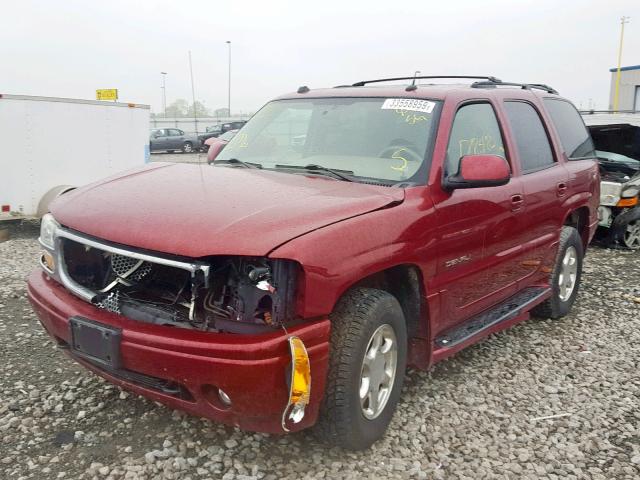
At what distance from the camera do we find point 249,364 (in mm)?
2377

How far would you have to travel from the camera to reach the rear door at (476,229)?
339 cm

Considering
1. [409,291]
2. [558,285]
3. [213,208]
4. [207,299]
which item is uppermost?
[213,208]

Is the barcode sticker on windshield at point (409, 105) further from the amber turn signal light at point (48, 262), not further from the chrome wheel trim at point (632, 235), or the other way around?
the chrome wheel trim at point (632, 235)

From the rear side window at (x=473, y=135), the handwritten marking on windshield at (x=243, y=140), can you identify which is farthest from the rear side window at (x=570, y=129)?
the handwritten marking on windshield at (x=243, y=140)

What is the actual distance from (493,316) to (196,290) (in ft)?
7.49

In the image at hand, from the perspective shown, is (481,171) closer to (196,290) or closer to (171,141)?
(196,290)

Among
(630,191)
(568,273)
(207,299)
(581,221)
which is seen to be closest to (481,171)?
(207,299)

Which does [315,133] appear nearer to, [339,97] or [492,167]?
[339,97]

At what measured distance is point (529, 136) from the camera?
4.51m

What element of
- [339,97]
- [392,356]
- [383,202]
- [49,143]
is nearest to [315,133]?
[339,97]

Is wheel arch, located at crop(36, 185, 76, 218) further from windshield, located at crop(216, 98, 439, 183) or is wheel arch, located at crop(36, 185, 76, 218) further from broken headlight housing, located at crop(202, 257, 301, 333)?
broken headlight housing, located at crop(202, 257, 301, 333)

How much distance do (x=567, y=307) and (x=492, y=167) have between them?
264 centimetres

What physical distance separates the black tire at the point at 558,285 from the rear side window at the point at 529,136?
29.6 inches

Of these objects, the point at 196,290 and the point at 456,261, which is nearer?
the point at 196,290
